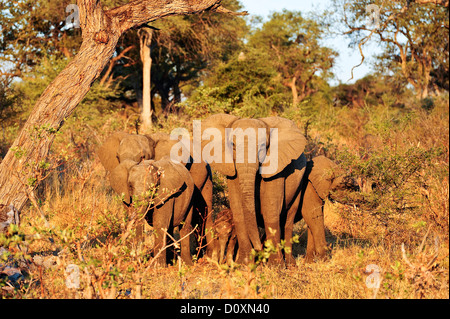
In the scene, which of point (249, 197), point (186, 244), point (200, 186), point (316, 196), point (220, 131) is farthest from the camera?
point (200, 186)

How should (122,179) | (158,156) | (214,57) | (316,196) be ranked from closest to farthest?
(122,179) → (316,196) → (158,156) → (214,57)

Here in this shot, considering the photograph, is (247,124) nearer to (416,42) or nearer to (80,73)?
(80,73)

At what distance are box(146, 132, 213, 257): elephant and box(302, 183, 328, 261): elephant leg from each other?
4.49ft

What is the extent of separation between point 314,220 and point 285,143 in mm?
1294

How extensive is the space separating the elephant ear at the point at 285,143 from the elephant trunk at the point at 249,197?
9.5 inches

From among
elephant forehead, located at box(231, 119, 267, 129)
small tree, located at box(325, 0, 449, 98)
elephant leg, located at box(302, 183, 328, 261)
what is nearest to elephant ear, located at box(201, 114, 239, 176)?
elephant forehead, located at box(231, 119, 267, 129)

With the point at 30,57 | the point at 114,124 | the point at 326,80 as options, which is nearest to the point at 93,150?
the point at 114,124

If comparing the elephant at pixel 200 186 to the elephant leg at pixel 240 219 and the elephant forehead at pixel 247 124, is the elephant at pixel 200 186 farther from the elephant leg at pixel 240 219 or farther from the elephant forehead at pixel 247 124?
the elephant forehead at pixel 247 124

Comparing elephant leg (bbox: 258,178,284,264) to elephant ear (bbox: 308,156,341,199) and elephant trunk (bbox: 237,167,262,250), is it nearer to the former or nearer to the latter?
elephant trunk (bbox: 237,167,262,250)

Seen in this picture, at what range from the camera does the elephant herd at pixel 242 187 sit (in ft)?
22.3

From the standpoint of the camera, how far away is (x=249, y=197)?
22.4 feet

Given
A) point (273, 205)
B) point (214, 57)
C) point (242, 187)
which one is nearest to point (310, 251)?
point (273, 205)

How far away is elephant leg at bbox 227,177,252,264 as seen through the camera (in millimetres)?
7070
